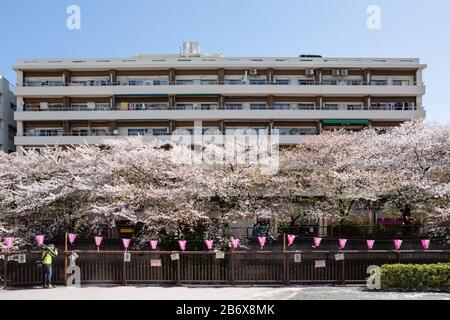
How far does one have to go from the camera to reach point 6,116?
43.5 m

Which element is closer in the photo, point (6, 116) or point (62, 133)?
point (62, 133)

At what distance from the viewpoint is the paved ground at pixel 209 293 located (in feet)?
47.8

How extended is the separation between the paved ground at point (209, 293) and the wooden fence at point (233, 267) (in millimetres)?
541

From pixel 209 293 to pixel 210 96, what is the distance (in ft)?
96.2

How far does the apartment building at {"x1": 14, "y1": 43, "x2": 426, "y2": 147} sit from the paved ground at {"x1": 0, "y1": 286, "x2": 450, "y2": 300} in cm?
2494

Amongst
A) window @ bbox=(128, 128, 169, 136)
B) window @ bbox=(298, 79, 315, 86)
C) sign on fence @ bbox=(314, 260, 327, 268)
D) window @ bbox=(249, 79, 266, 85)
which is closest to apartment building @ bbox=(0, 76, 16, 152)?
→ window @ bbox=(128, 128, 169, 136)

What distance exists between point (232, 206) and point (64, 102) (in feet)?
86.1

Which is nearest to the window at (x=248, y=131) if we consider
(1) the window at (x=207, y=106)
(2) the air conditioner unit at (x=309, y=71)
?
(1) the window at (x=207, y=106)

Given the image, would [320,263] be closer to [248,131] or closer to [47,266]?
[47,266]

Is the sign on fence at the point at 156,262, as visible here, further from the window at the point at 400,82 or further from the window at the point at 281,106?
the window at the point at 400,82

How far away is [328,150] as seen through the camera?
1141 inches

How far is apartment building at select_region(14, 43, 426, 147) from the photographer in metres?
40.9

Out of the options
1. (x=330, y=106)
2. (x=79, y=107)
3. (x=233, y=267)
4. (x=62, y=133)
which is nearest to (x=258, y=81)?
(x=330, y=106)

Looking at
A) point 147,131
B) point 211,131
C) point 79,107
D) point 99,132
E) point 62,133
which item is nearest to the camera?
point 211,131
